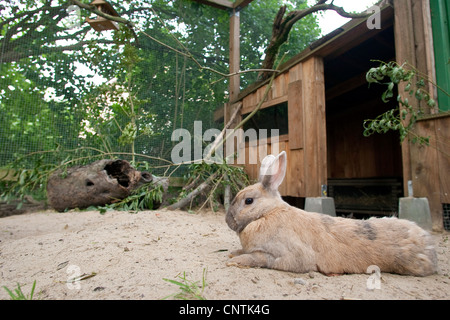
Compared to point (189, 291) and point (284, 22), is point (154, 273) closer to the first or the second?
point (189, 291)

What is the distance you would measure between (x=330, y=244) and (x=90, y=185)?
3668 mm

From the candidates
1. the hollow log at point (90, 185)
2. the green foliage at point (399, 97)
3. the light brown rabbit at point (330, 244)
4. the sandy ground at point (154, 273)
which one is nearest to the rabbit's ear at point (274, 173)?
the light brown rabbit at point (330, 244)

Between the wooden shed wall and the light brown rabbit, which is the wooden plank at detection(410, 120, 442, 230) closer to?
the wooden shed wall

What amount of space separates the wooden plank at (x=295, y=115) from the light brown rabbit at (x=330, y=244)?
239 centimetres

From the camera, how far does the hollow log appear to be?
428 cm

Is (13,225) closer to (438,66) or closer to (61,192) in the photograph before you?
(61,192)

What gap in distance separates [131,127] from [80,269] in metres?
3.46

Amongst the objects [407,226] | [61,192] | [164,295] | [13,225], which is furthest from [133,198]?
[407,226]

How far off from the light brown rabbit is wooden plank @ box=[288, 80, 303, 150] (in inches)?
93.9

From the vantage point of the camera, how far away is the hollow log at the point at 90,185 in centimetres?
428

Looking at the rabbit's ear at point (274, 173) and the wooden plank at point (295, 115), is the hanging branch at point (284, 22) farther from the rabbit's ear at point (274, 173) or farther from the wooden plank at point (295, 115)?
the rabbit's ear at point (274, 173)

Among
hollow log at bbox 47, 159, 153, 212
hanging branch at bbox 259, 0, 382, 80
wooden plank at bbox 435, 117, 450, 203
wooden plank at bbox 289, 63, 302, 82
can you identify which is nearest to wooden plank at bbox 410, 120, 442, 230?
wooden plank at bbox 435, 117, 450, 203

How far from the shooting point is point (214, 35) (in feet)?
20.0
